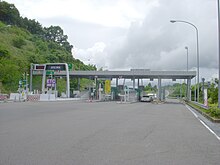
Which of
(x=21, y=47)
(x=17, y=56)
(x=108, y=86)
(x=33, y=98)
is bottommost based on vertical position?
(x=33, y=98)

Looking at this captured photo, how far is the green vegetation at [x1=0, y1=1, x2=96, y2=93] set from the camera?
6422 centimetres

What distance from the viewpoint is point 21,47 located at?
297ft

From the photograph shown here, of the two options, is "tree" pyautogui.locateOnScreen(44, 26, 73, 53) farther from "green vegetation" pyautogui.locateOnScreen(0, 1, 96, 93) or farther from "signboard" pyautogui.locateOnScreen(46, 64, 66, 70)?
"signboard" pyautogui.locateOnScreen(46, 64, 66, 70)

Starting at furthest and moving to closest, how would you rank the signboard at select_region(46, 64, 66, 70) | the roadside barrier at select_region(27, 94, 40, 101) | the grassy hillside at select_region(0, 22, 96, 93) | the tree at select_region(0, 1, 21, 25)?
1. the tree at select_region(0, 1, 21, 25)
2. the grassy hillside at select_region(0, 22, 96, 93)
3. the signboard at select_region(46, 64, 66, 70)
4. the roadside barrier at select_region(27, 94, 40, 101)

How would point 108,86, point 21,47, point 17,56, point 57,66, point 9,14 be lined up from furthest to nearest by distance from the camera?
point 9,14 → point 21,47 → point 17,56 → point 108,86 → point 57,66

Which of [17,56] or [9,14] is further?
[9,14]

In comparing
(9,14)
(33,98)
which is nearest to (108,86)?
(33,98)

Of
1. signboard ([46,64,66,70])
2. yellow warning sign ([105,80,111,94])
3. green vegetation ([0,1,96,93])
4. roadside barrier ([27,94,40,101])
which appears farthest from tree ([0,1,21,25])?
roadside barrier ([27,94,40,101])

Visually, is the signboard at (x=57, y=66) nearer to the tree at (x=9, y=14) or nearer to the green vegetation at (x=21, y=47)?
the green vegetation at (x=21, y=47)

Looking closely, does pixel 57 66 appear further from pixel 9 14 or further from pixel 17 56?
pixel 9 14

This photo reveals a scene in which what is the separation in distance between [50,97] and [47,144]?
1790 inches

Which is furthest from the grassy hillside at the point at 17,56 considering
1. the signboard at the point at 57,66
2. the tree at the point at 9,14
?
the tree at the point at 9,14

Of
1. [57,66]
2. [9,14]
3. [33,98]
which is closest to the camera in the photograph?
[33,98]

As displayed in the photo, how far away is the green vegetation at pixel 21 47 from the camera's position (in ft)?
211
